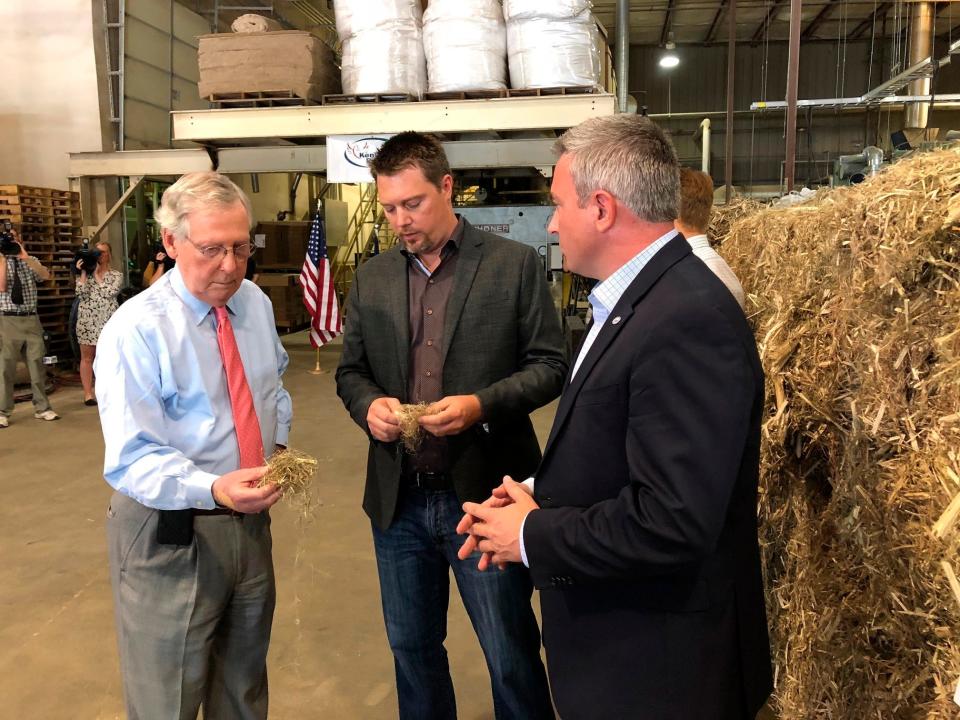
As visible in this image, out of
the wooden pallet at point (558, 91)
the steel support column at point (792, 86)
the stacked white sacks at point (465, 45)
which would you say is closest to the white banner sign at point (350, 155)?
the stacked white sacks at point (465, 45)

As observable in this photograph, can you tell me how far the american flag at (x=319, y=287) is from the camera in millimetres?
10267

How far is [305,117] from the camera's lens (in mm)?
8258

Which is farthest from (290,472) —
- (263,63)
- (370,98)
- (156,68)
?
(156,68)

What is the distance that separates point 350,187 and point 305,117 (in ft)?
46.5

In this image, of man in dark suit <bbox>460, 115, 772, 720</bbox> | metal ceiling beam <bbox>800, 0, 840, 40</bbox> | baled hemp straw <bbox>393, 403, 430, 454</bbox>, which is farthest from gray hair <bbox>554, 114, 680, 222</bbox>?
metal ceiling beam <bbox>800, 0, 840, 40</bbox>

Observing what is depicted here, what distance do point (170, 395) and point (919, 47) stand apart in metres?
16.5

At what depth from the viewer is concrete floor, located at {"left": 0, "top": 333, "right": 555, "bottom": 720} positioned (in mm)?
3250

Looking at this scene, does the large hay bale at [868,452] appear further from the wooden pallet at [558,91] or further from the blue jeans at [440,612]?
the wooden pallet at [558,91]

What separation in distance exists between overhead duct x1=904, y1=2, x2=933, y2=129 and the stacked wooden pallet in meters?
14.9

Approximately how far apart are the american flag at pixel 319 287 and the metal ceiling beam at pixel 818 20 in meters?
13.8

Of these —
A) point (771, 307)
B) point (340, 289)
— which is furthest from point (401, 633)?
point (340, 289)

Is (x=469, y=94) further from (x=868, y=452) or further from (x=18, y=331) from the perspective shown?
(x=868, y=452)

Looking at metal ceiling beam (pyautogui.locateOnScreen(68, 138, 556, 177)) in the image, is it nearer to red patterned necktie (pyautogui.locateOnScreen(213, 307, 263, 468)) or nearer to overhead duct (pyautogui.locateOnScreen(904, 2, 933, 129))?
red patterned necktie (pyautogui.locateOnScreen(213, 307, 263, 468))

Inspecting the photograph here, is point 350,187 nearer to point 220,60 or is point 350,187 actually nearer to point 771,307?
point 220,60
